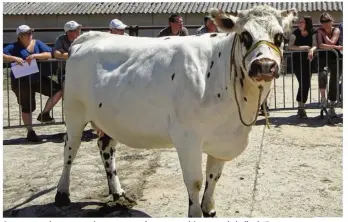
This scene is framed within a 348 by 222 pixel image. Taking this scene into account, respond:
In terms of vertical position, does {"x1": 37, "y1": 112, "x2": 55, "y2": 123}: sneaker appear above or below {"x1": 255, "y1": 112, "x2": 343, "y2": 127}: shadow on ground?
above

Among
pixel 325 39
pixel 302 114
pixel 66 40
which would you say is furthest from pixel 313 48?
pixel 66 40

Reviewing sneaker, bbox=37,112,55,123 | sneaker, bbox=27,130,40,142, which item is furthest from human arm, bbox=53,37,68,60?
sneaker, bbox=27,130,40,142

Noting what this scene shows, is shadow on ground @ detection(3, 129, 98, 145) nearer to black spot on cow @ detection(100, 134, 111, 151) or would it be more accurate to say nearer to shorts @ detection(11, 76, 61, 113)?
shorts @ detection(11, 76, 61, 113)

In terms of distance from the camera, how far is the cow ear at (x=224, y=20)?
4402 mm

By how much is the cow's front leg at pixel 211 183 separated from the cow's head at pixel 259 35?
1.18 metres

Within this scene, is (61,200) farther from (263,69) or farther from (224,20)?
(263,69)

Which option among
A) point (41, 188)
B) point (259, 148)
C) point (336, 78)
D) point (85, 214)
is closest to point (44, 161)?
point (41, 188)

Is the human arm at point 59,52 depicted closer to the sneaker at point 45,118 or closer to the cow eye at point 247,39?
the sneaker at point 45,118

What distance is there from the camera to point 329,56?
10.2 m

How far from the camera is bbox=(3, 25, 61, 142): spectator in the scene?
8.73m

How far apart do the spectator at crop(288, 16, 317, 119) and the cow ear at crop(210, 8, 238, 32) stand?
5865 millimetres

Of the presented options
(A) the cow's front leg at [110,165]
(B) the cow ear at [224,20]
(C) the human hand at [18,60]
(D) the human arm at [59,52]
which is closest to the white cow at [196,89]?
(B) the cow ear at [224,20]

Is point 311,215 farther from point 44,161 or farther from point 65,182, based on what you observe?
point 44,161

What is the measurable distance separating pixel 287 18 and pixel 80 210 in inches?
111
